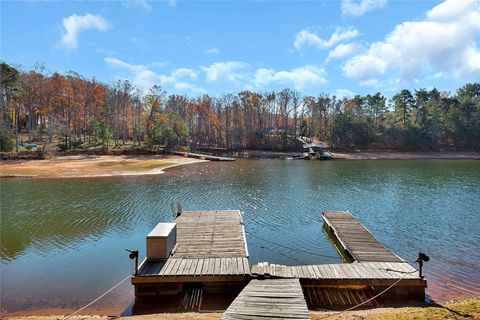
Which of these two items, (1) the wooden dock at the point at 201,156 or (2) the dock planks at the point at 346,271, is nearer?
(2) the dock planks at the point at 346,271

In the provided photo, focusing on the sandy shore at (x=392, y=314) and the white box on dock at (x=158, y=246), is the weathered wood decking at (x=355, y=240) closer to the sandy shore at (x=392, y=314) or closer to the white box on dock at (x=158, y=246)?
the sandy shore at (x=392, y=314)

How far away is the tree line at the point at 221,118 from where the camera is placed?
2972 inches

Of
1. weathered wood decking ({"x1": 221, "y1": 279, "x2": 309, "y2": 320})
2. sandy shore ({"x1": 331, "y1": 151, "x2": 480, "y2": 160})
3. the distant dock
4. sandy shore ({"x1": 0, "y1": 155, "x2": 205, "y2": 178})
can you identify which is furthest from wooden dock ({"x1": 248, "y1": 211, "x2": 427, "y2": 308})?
sandy shore ({"x1": 331, "y1": 151, "x2": 480, "y2": 160})

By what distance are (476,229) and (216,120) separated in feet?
258

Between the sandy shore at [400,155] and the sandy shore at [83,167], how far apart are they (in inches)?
1408

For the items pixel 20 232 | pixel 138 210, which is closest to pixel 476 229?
pixel 138 210

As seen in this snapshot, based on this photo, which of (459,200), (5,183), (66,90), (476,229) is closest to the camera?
(476,229)

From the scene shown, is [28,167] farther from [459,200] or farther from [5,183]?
[459,200]

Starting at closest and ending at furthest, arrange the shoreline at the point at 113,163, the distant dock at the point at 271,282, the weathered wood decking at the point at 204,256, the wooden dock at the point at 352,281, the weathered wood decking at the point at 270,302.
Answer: the weathered wood decking at the point at 270,302, the distant dock at the point at 271,282, the wooden dock at the point at 352,281, the weathered wood decking at the point at 204,256, the shoreline at the point at 113,163

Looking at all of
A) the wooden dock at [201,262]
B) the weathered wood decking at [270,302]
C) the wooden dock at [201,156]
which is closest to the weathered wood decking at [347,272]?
the weathered wood decking at [270,302]

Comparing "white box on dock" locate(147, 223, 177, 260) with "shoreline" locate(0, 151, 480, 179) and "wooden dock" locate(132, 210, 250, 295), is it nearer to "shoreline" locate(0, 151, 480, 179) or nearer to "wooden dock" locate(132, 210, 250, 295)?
"wooden dock" locate(132, 210, 250, 295)

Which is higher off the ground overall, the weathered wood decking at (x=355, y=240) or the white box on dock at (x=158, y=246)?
the white box on dock at (x=158, y=246)

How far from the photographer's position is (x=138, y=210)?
26328mm

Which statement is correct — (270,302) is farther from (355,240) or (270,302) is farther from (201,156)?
(201,156)
